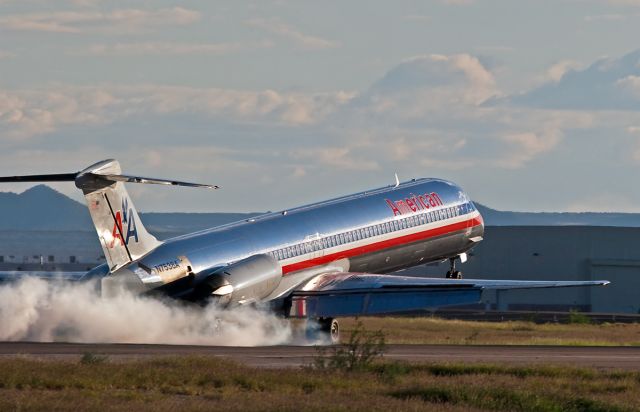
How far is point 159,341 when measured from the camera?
4709cm

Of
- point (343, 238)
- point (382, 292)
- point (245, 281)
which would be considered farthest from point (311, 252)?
point (245, 281)

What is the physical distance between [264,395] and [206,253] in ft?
65.4

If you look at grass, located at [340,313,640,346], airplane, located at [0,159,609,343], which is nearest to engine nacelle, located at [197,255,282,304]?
airplane, located at [0,159,609,343]

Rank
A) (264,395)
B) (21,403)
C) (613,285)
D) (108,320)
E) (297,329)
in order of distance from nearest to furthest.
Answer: (21,403), (264,395), (108,320), (297,329), (613,285)

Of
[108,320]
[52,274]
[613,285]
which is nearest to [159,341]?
[108,320]

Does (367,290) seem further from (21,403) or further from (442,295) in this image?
(21,403)

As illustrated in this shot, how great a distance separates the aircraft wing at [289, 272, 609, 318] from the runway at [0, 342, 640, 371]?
2901mm

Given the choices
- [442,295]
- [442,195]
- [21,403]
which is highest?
[442,195]

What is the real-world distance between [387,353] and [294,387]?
11590 millimetres

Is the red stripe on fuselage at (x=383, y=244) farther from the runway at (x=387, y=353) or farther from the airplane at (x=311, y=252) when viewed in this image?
the runway at (x=387, y=353)

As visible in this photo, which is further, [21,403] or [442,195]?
[442,195]

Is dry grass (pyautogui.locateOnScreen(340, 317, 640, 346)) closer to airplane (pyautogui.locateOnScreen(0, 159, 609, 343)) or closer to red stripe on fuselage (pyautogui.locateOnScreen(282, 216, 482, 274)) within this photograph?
red stripe on fuselage (pyautogui.locateOnScreen(282, 216, 482, 274))

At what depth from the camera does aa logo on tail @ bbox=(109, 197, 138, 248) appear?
46.1m

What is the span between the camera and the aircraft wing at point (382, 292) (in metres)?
48.4
